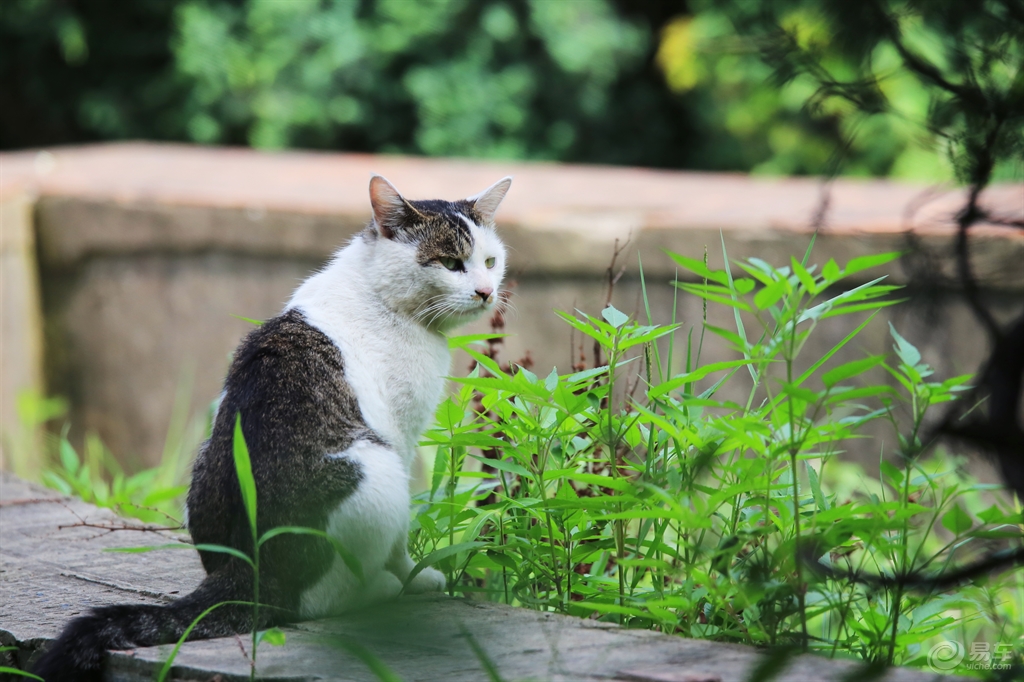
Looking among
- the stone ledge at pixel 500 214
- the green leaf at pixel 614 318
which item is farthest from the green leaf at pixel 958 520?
the stone ledge at pixel 500 214

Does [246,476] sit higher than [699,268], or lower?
lower

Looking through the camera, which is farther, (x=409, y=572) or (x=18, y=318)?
(x=18, y=318)

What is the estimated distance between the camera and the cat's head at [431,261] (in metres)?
1.97

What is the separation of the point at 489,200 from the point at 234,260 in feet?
7.40

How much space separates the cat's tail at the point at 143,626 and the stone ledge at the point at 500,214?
203 cm

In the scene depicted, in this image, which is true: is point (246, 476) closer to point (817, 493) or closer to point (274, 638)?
point (274, 638)

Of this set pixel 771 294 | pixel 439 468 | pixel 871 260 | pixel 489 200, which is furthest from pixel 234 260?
pixel 871 260

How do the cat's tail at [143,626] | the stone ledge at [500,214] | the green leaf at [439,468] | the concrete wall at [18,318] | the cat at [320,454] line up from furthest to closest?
the concrete wall at [18,318] → the stone ledge at [500,214] → the green leaf at [439,468] → the cat at [320,454] → the cat's tail at [143,626]

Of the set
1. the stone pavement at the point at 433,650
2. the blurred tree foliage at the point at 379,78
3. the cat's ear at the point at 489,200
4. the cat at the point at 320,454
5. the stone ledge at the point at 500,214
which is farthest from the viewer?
the blurred tree foliage at the point at 379,78

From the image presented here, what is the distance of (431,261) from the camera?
2014mm

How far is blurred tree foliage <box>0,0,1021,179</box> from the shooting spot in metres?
7.73

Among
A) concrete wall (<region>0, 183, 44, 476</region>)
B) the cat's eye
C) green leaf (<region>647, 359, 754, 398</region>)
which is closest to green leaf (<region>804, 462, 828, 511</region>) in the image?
green leaf (<region>647, 359, 754, 398</region>)

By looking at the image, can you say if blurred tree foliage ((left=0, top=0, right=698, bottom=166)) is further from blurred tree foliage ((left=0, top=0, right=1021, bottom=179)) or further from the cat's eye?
the cat's eye

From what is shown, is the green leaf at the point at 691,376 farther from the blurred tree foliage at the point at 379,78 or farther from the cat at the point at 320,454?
the blurred tree foliage at the point at 379,78
